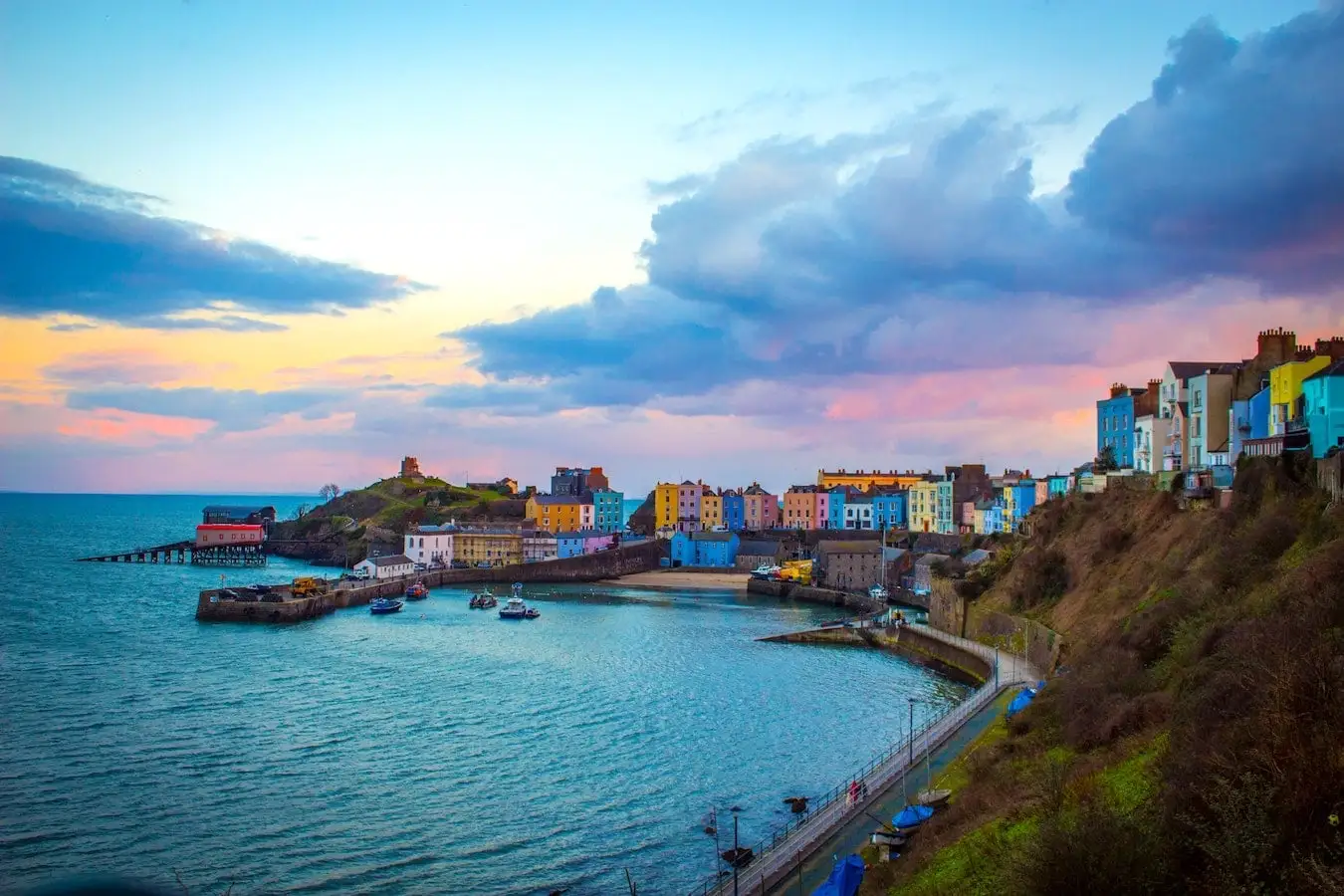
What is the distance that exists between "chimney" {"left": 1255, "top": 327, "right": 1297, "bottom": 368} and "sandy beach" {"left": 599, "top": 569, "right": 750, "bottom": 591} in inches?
2352

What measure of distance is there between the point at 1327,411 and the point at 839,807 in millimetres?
21852

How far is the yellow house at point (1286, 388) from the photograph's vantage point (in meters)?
37.4

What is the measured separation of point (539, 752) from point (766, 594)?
60924 millimetres

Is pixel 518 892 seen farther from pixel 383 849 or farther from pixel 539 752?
pixel 539 752

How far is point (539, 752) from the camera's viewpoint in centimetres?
3409

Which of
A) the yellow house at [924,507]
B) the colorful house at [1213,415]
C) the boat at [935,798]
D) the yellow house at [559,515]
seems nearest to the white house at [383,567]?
the yellow house at [559,515]

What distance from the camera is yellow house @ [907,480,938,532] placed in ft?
365

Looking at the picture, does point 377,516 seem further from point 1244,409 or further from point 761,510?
point 1244,409

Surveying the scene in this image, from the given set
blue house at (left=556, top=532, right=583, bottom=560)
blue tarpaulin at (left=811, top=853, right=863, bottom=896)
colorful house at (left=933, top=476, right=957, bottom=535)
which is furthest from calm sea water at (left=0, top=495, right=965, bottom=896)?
colorful house at (left=933, top=476, right=957, bottom=535)

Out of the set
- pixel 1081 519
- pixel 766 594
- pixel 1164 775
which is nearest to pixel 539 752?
pixel 1164 775

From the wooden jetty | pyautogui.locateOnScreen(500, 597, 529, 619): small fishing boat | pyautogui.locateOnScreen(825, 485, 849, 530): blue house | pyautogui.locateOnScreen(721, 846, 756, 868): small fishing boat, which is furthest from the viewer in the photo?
pyautogui.locateOnScreen(825, 485, 849, 530): blue house

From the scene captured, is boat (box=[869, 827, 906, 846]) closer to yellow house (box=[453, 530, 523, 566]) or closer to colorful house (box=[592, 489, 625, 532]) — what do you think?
yellow house (box=[453, 530, 523, 566])

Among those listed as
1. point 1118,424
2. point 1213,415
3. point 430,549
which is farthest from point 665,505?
point 1213,415

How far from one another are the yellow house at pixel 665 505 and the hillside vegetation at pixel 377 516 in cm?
2207
